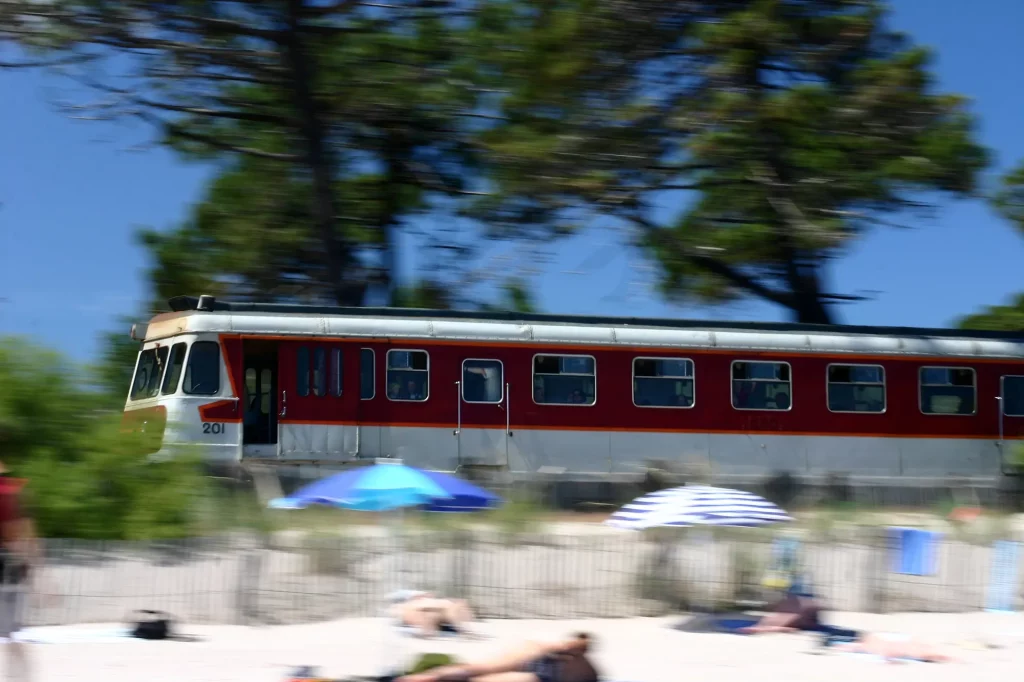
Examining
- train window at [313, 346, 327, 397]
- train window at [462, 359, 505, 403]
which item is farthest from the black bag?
train window at [462, 359, 505, 403]

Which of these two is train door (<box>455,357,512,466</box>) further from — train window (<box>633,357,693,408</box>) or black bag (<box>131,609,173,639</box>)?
black bag (<box>131,609,173,639</box>)

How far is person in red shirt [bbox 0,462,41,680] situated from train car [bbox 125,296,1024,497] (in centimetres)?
929

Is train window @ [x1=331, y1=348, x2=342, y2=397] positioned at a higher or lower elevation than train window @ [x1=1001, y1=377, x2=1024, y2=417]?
higher

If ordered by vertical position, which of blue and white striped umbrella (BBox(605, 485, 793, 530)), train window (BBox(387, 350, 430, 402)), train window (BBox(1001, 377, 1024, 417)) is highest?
train window (BBox(387, 350, 430, 402))

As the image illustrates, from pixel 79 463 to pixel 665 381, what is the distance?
31.7ft

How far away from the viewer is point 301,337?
17.7 m

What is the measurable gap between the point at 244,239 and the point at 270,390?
8.42 metres

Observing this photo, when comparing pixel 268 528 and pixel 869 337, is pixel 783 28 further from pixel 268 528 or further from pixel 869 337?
pixel 268 528

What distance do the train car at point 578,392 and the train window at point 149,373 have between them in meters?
0.05

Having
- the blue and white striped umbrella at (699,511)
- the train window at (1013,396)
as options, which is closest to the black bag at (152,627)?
the blue and white striped umbrella at (699,511)

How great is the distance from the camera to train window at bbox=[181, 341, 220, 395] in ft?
57.0

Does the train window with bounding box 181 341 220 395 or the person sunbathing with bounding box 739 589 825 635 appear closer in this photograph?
the person sunbathing with bounding box 739 589 825 635

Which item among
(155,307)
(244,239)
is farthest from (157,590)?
(155,307)

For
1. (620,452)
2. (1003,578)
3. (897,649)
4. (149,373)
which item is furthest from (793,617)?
(149,373)
